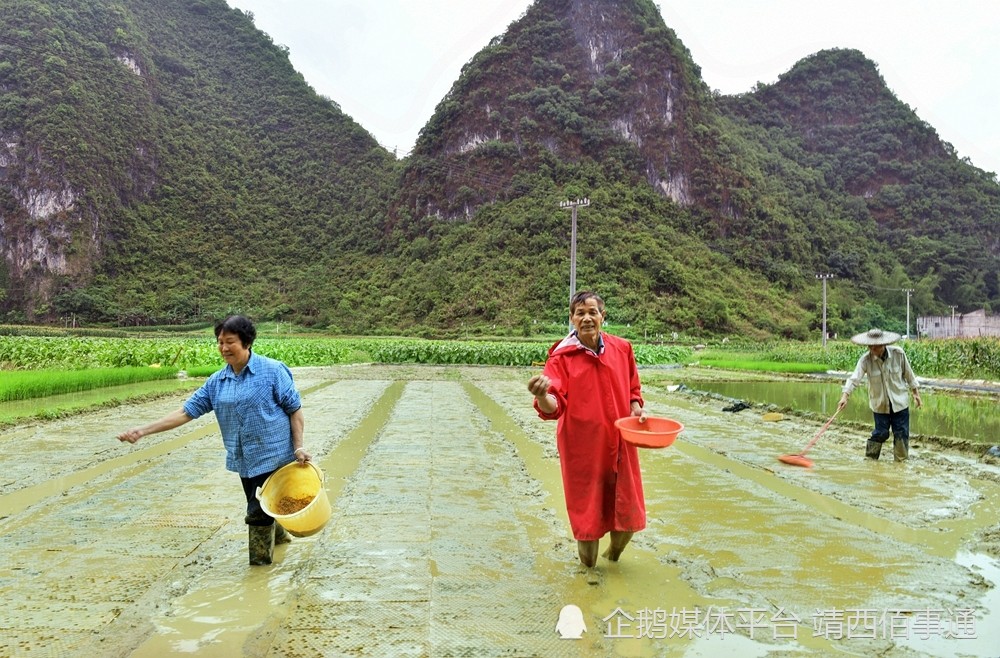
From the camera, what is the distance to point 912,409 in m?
12.4

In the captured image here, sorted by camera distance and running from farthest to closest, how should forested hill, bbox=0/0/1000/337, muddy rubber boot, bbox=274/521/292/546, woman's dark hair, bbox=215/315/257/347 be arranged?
forested hill, bbox=0/0/1000/337, muddy rubber boot, bbox=274/521/292/546, woman's dark hair, bbox=215/315/257/347

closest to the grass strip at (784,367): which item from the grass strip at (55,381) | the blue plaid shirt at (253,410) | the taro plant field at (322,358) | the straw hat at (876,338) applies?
the taro plant field at (322,358)

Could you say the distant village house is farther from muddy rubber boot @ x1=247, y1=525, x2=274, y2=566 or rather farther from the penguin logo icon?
muddy rubber boot @ x1=247, y1=525, x2=274, y2=566

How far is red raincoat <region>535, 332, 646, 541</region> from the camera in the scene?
11.8 feet

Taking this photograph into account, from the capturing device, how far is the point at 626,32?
89.2 metres

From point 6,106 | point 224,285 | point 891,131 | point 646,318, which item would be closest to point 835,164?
point 891,131

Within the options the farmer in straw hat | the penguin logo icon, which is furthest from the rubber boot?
the penguin logo icon

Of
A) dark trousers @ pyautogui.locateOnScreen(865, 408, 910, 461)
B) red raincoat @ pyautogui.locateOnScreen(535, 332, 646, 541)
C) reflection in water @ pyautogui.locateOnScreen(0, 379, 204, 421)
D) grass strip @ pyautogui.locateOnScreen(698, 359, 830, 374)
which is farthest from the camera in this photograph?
grass strip @ pyautogui.locateOnScreen(698, 359, 830, 374)

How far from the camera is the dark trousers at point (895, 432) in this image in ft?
24.0

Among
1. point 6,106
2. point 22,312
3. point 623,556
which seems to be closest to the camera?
point 623,556

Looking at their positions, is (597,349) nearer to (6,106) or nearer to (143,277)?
(143,277)

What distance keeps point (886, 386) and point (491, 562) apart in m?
Result: 5.29

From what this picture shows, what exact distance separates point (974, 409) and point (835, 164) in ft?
305

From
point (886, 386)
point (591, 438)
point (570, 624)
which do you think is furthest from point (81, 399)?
point (886, 386)
